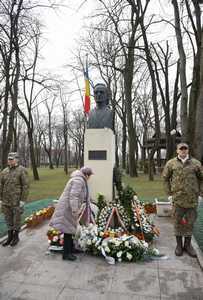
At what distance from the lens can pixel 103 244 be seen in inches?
196

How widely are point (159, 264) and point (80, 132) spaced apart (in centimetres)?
4214

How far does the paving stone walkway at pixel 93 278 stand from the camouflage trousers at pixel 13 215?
1.56 ft

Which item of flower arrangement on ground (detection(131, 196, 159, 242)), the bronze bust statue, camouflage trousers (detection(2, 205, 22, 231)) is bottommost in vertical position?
flower arrangement on ground (detection(131, 196, 159, 242))

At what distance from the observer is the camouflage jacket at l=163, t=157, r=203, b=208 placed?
499cm

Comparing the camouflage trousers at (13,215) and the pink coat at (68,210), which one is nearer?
the pink coat at (68,210)

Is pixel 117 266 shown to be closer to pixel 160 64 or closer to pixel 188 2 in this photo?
pixel 188 2

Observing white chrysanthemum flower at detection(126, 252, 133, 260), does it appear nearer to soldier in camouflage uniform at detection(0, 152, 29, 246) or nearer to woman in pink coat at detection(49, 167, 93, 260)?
woman in pink coat at detection(49, 167, 93, 260)

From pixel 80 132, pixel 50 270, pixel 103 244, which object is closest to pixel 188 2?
pixel 103 244

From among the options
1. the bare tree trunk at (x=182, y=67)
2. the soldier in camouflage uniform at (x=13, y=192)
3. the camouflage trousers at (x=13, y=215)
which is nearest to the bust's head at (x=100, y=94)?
the soldier in camouflage uniform at (x=13, y=192)

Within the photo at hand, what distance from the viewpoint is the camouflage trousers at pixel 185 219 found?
5.11 metres

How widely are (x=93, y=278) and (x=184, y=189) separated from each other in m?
2.12

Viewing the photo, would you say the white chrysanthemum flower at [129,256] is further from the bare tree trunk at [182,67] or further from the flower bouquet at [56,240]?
the bare tree trunk at [182,67]

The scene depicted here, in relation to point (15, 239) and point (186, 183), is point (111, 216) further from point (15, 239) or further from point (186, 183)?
point (15, 239)

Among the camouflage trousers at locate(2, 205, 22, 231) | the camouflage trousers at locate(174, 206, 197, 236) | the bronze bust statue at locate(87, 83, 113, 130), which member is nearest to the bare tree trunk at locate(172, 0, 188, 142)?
the bronze bust statue at locate(87, 83, 113, 130)
